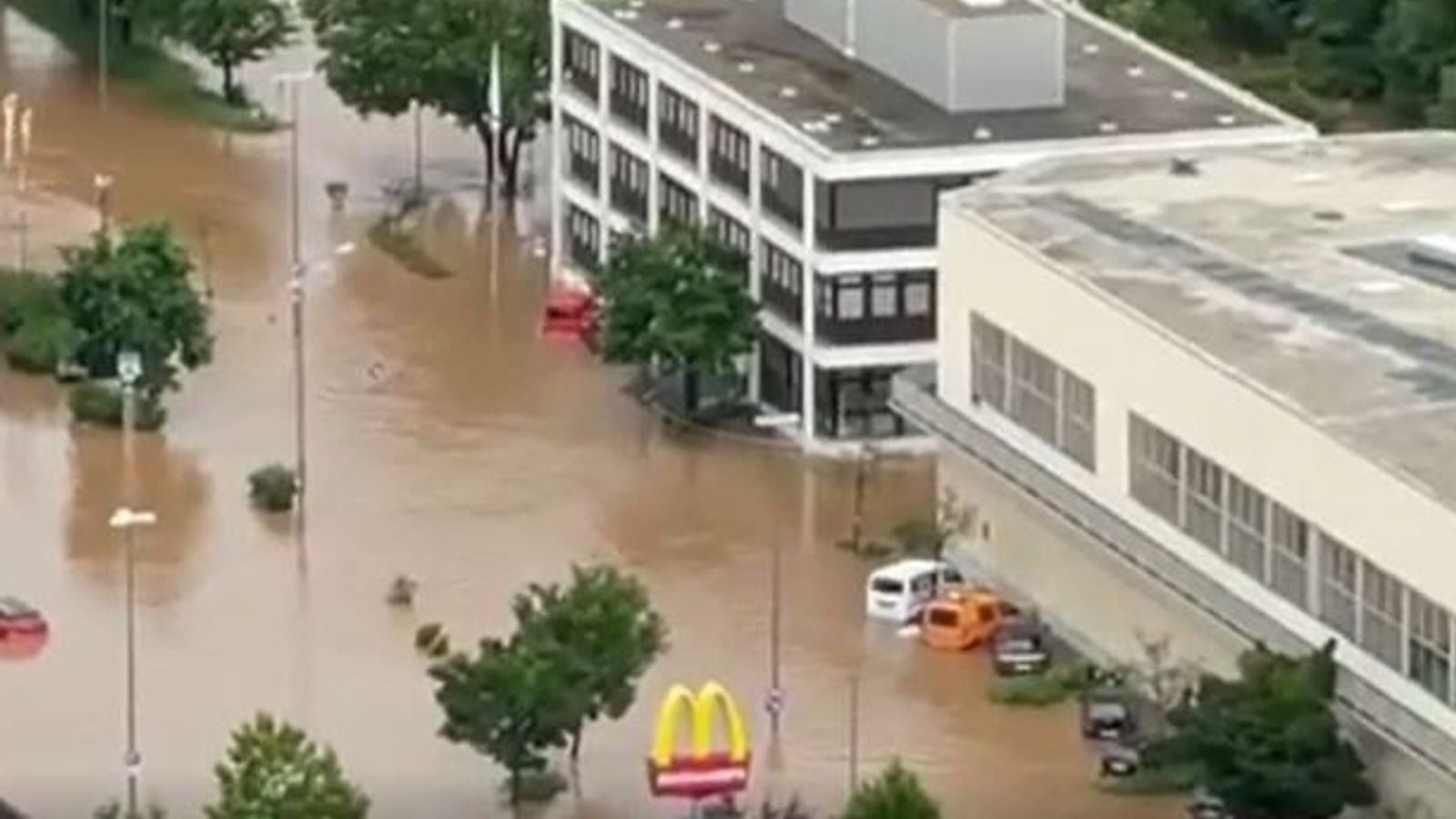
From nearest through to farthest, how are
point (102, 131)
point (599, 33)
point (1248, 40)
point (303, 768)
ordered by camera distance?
1. point (303, 768)
2. point (599, 33)
3. point (102, 131)
4. point (1248, 40)

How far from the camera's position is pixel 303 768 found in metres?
22.3

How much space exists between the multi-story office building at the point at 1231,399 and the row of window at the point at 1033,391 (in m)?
0.02

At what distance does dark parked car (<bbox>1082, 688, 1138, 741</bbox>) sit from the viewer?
2461cm

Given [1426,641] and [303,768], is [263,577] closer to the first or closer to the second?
[303,768]

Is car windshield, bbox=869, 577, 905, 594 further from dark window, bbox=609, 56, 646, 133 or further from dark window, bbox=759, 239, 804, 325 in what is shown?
dark window, bbox=609, 56, 646, 133

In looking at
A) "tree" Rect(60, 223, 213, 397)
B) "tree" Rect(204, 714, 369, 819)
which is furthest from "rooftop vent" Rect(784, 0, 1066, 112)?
"tree" Rect(204, 714, 369, 819)

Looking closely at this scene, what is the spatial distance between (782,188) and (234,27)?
8279 millimetres

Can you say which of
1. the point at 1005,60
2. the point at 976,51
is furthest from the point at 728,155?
the point at 1005,60

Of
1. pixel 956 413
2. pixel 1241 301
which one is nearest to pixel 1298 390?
pixel 1241 301

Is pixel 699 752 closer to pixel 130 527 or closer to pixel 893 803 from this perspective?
pixel 893 803

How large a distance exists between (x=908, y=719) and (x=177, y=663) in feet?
10.7

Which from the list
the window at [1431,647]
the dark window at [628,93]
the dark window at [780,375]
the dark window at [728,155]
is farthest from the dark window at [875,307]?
the window at [1431,647]

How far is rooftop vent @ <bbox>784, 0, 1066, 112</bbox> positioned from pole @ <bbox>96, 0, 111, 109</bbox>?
9303 mm

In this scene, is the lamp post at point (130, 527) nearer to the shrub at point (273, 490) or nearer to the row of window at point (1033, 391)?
the shrub at point (273, 490)
